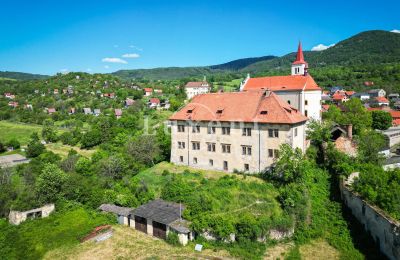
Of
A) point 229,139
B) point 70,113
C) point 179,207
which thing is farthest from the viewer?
point 70,113

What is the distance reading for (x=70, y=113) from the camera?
123m

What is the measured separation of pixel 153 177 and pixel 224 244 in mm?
16442

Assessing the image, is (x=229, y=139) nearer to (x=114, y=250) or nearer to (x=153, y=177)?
(x=153, y=177)

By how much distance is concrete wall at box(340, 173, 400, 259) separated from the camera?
2319 cm

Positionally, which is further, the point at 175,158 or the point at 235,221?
the point at 175,158

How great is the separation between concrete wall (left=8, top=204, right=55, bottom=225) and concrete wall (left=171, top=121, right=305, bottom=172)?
17.1m

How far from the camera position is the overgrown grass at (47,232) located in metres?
28.3

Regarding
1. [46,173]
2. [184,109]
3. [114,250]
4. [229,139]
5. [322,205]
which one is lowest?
Result: [114,250]

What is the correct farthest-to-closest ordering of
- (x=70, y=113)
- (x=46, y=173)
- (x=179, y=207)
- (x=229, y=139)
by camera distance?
1. (x=70, y=113)
2. (x=229, y=139)
3. (x=46, y=173)
4. (x=179, y=207)

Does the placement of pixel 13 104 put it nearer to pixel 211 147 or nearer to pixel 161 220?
pixel 211 147

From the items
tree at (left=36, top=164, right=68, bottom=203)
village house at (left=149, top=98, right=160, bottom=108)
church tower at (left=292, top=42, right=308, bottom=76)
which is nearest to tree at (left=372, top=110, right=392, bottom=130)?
church tower at (left=292, top=42, right=308, bottom=76)

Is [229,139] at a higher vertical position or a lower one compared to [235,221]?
higher

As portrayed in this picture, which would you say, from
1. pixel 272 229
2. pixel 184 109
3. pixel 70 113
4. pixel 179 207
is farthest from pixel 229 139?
pixel 70 113

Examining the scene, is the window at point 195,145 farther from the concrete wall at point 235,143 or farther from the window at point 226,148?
the window at point 226,148
